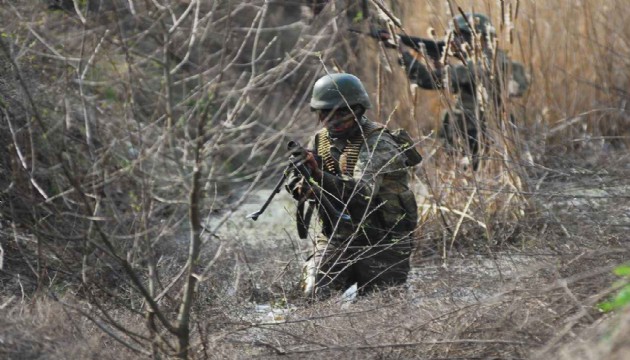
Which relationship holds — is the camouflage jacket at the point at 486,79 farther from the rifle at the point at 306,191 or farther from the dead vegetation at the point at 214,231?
the rifle at the point at 306,191

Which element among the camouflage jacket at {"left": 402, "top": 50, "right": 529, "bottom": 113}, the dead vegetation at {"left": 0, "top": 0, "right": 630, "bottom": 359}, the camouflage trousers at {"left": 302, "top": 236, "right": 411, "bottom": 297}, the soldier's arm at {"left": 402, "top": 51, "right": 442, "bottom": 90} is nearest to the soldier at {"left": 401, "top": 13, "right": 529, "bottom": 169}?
the camouflage jacket at {"left": 402, "top": 50, "right": 529, "bottom": 113}

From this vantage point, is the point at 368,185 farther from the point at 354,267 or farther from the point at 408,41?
the point at 408,41

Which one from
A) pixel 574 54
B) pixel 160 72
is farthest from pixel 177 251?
pixel 574 54

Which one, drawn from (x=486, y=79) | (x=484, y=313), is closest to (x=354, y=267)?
(x=486, y=79)

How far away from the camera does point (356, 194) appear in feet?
20.6

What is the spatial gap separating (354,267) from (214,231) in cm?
242

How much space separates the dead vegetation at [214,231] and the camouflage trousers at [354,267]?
0.15 m

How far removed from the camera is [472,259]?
19.4 feet

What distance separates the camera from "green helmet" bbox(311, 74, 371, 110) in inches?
251

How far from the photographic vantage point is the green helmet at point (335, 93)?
638cm

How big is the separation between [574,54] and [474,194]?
399 centimetres

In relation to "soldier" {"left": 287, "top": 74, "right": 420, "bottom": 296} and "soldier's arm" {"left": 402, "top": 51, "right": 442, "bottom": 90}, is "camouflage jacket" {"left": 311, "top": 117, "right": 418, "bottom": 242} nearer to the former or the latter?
"soldier" {"left": 287, "top": 74, "right": 420, "bottom": 296}

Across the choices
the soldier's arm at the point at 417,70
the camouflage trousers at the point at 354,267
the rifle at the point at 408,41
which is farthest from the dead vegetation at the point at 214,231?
the soldier's arm at the point at 417,70

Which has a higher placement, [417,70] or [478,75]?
[478,75]
